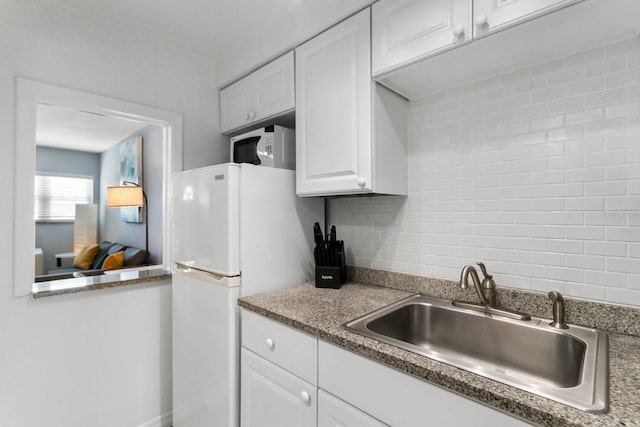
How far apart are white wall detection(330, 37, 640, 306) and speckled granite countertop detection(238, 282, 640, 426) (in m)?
0.26

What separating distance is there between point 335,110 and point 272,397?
130 centimetres

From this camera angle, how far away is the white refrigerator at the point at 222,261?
57.7 inches

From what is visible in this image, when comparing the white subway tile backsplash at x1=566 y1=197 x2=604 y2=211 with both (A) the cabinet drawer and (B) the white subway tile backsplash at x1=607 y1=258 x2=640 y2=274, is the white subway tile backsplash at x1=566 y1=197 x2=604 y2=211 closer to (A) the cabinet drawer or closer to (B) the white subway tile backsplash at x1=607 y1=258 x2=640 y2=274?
(B) the white subway tile backsplash at x1=607 y1=258 x2=640 y2=274

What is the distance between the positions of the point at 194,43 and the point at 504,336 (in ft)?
7.70

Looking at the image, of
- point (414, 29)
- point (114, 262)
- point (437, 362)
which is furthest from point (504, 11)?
point (114, 262)

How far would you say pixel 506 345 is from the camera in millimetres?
1192

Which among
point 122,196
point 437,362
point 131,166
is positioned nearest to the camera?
point 437,362

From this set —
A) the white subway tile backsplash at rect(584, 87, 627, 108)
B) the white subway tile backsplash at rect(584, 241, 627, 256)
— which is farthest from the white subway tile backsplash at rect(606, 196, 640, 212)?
the white subway tile backsplash at rect(584, 87, 627, 108)

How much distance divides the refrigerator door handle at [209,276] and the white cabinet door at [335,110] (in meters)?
0.57

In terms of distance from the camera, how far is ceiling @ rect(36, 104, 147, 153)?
342 cm

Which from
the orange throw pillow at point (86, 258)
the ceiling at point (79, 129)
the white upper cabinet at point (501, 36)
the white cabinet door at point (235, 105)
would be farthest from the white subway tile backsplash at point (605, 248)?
the orange throw pillow at point (86, 258)

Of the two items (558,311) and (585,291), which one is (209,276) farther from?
(585,291)

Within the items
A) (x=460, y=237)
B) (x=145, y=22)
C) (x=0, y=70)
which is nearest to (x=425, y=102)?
(x=460, y=237)

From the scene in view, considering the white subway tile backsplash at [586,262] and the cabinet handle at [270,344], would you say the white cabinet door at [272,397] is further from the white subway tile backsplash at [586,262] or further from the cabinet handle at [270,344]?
the white subway tile backsplash at [586,262]
